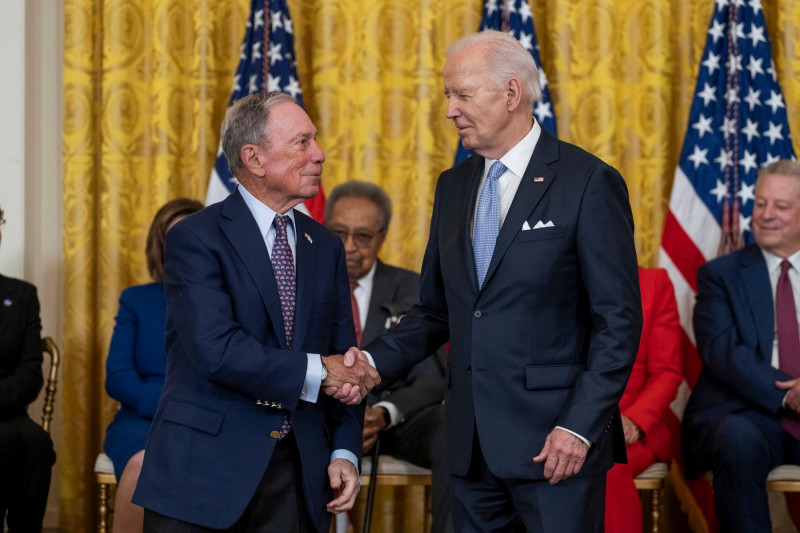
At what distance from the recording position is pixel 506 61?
2.84 metres

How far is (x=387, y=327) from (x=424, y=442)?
22.6 inches

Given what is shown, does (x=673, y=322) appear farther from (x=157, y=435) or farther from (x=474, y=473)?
(x=157, y=435)

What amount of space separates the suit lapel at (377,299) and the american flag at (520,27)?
33.7 inches

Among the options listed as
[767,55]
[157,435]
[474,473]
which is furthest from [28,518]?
[767,55]

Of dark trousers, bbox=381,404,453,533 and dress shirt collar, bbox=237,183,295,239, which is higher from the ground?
dress shirt collar, bbox=237,183,295,239

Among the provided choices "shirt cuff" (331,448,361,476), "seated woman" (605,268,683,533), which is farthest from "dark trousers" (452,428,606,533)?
"seated woman" (605,268,683,533)

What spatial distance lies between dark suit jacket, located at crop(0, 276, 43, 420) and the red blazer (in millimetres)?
2676

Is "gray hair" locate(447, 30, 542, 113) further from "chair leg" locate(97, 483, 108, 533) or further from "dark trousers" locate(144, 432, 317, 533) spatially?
"chair leg" locate(97, 483, 108, 533)

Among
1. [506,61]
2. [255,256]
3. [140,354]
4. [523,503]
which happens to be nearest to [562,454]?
[523,503]

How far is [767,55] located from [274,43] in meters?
2.54

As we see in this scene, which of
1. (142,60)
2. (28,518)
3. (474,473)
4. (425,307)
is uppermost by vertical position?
(142,60)

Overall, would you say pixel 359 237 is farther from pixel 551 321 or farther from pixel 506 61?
pixel 551 321

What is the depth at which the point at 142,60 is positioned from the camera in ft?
18.1

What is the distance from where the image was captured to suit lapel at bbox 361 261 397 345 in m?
4.62
